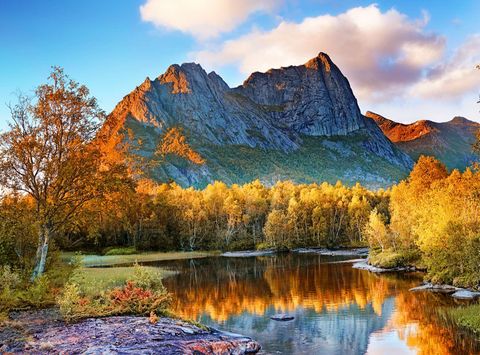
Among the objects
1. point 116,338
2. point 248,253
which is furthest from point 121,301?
point 248,253

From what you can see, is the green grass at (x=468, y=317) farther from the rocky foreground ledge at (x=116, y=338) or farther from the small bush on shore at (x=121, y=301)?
the small bush on shore at (x=121, y=301)

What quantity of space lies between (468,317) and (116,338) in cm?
2274

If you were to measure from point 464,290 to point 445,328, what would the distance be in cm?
1444

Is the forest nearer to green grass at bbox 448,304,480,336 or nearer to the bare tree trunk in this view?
the bare tree trunk

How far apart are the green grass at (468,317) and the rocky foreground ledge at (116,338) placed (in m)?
13.9

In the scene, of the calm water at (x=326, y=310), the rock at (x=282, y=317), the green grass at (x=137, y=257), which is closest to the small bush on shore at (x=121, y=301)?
the calm water at (x=326, y=310)

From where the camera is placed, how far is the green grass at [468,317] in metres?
29.4

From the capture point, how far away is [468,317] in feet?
101

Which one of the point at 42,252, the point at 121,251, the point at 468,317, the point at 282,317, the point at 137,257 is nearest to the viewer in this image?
the point at 468,317

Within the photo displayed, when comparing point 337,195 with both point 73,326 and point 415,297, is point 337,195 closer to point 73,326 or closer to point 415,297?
point 415,297

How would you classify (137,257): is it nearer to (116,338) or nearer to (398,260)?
(398,260)

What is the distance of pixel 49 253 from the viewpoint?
3644cm

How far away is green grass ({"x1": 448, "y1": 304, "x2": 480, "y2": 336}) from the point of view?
29391 mm

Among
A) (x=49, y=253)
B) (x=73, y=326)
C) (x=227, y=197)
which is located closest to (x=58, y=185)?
(x=49, y=253)
